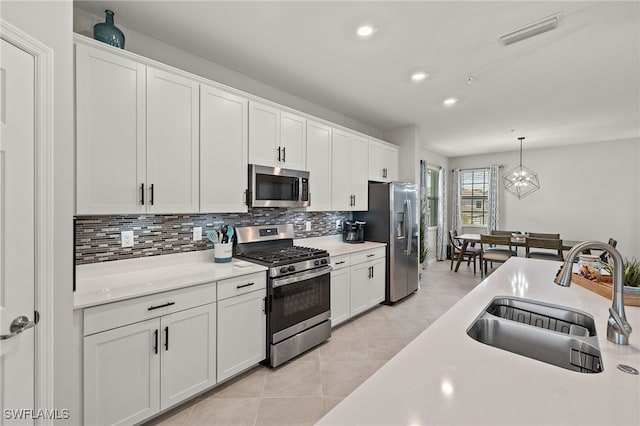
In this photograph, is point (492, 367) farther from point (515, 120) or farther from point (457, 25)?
point (515, 120)

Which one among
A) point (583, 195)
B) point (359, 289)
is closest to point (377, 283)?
point (359, 289)

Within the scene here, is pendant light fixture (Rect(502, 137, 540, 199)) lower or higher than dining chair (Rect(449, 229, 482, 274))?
higher

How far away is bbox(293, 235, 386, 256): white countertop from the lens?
3.30 metres

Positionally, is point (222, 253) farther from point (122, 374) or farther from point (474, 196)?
point (474, 196)

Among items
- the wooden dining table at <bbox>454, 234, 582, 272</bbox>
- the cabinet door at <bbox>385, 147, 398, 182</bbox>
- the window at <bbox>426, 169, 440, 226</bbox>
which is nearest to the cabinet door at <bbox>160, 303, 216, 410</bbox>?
the cabinet door at <bbox>385, 147, 398, 182</bbox>

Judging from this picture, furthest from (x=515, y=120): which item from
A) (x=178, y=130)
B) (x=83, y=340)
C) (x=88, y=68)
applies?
(x=83, y=340)

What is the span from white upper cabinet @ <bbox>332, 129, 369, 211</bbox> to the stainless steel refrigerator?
0.20 meters

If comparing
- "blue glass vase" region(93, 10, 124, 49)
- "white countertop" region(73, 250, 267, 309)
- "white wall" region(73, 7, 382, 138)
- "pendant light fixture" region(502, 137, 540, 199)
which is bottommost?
"white countertop" region(73, 250, 267, 309)

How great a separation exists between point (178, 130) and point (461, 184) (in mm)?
7201

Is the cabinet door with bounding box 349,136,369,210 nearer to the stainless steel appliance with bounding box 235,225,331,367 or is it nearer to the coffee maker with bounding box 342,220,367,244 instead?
the coffee maker with bounding box 342,220,367,244

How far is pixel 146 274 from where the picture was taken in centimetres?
206

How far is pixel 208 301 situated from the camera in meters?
1.97

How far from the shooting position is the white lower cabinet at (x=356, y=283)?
3139 mm

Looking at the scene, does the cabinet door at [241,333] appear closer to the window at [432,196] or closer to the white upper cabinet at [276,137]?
the white upper cabinet at [276,137]
